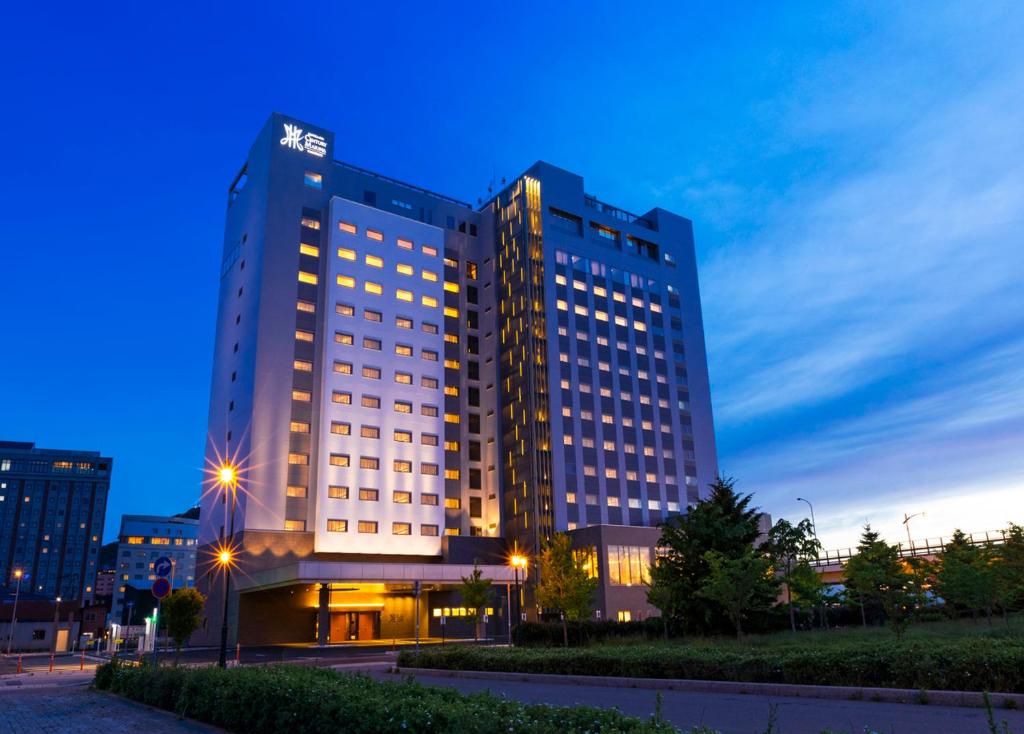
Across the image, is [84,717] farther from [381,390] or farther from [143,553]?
[143,553]

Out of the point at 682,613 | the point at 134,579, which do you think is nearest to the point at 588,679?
the point at 682,613

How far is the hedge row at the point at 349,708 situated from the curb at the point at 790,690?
10042 mm

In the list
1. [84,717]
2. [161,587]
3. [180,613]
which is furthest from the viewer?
[180,613]

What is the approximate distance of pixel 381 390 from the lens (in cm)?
8806

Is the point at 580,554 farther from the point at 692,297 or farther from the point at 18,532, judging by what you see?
the point at 18,532

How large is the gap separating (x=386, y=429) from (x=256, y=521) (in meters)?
17.5

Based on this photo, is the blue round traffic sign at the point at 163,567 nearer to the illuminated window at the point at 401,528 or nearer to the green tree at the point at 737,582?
the green tree at the point at 737,582

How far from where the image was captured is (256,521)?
257 feet

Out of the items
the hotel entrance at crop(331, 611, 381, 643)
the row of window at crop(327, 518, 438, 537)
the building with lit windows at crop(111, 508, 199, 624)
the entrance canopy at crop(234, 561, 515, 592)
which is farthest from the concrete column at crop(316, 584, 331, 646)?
the building with lit windows at crop(111, 508, 199, 624)

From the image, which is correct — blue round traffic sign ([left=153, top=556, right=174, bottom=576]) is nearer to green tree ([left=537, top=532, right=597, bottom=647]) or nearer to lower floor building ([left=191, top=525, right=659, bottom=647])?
green tree ([left=537, top=532, right=597, bottom=647])

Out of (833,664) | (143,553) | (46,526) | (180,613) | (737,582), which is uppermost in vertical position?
(46,526)

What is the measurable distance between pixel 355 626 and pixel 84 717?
6667cm

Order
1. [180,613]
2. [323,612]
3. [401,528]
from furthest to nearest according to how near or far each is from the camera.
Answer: [401,528] → [323,612] → [180,613]

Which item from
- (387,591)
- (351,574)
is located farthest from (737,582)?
(387,591)
